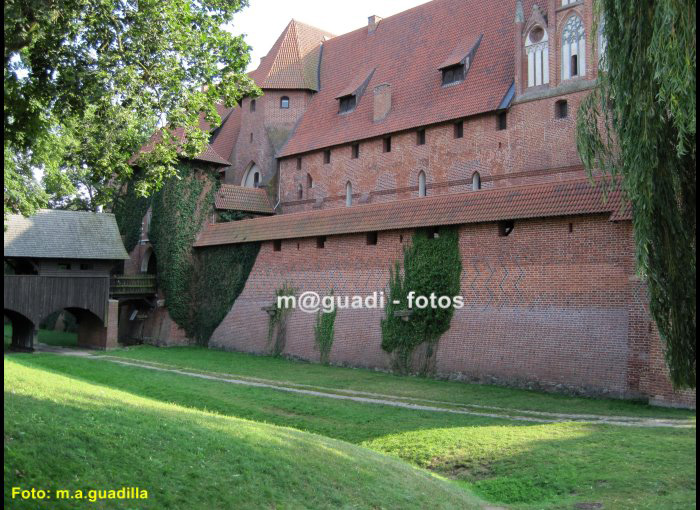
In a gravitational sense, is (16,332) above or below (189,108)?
below

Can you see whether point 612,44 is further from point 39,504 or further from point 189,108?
point 39,504

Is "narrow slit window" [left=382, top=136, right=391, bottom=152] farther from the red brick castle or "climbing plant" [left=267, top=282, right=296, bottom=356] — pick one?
"climbing plant" [left=267, top=282, right=296, bottom=356]

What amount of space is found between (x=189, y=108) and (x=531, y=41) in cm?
1458

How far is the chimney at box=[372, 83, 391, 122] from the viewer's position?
27188mm

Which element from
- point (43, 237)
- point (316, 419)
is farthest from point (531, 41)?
point (43, 237)

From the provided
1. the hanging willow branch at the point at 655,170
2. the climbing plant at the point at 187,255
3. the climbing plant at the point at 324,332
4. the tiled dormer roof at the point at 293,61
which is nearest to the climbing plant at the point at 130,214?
the climbing plant at the point at 187,255

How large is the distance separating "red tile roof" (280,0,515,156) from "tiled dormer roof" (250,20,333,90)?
2.07 ft

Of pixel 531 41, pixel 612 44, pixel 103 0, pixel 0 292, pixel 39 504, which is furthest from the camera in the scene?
pixel 531 41

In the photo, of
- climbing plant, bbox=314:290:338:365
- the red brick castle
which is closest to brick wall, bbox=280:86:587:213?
the red brick castle

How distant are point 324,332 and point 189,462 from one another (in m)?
15.5

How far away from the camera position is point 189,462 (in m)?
6.98

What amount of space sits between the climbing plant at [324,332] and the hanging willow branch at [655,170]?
1485cm

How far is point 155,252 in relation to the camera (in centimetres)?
2983

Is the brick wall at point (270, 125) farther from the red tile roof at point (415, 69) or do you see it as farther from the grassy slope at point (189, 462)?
the grassy slope at point (189, 462)
